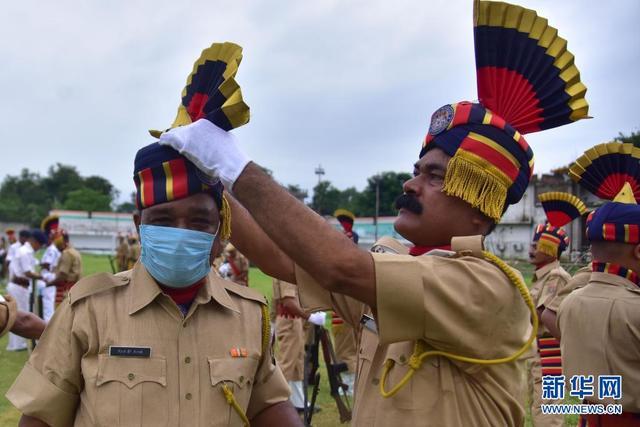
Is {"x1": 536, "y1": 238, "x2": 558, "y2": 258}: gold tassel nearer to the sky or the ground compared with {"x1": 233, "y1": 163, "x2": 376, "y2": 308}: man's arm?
nearer to the ground

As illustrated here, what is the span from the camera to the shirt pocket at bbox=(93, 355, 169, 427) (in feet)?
7.07

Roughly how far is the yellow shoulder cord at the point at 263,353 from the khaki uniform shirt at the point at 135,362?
0.06 ft

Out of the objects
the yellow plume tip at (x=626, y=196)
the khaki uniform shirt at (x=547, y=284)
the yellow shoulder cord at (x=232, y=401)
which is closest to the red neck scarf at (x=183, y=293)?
the yellow shoulder cord at (x=232, y=401)

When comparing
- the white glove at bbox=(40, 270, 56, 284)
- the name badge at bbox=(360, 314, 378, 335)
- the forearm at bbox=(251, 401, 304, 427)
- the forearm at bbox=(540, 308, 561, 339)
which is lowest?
the forearm at bbox=(540, 308, 561, 339)

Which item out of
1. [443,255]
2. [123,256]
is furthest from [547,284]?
[123,256]

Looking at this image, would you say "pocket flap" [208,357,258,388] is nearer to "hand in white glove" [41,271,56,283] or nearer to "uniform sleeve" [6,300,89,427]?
"uniform sleeve" [6,300,89,427]

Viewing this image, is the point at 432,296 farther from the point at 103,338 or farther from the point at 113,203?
the point at 113,203

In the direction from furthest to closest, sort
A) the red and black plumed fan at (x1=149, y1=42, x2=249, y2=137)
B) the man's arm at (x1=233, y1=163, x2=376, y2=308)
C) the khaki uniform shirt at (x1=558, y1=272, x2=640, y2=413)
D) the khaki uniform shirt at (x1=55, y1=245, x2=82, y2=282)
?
the khaki uniform shirt at (x1=55, y1=245, x2=82, y2=282)
the khaki uniform shirt at (x1=558, y1=272, x2=640, y2=413)
the red and black plumed fan at (x1=149, y1=42, x2=249, y2=137)
the man's arm at (x1=233, y1=163, x2=376, y2=308)

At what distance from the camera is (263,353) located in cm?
258

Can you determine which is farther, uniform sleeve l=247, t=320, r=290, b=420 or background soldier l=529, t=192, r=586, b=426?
background soldier l=529, t=192, r=586, b=426

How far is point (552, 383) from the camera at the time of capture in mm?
4449

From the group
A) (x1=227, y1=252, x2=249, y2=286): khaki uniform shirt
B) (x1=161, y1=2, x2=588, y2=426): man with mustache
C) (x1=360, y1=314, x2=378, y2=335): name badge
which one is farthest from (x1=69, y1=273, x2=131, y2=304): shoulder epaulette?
(x1=227, y1=252, x2=249, y2=286): khaki uniform shirt

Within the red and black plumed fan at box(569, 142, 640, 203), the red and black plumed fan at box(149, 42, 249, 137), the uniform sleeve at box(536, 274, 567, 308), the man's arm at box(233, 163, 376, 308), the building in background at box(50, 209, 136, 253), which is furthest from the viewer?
the building in background at box(50, 209, 136, 253)

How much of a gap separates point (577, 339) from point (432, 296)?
2712 millimetres
